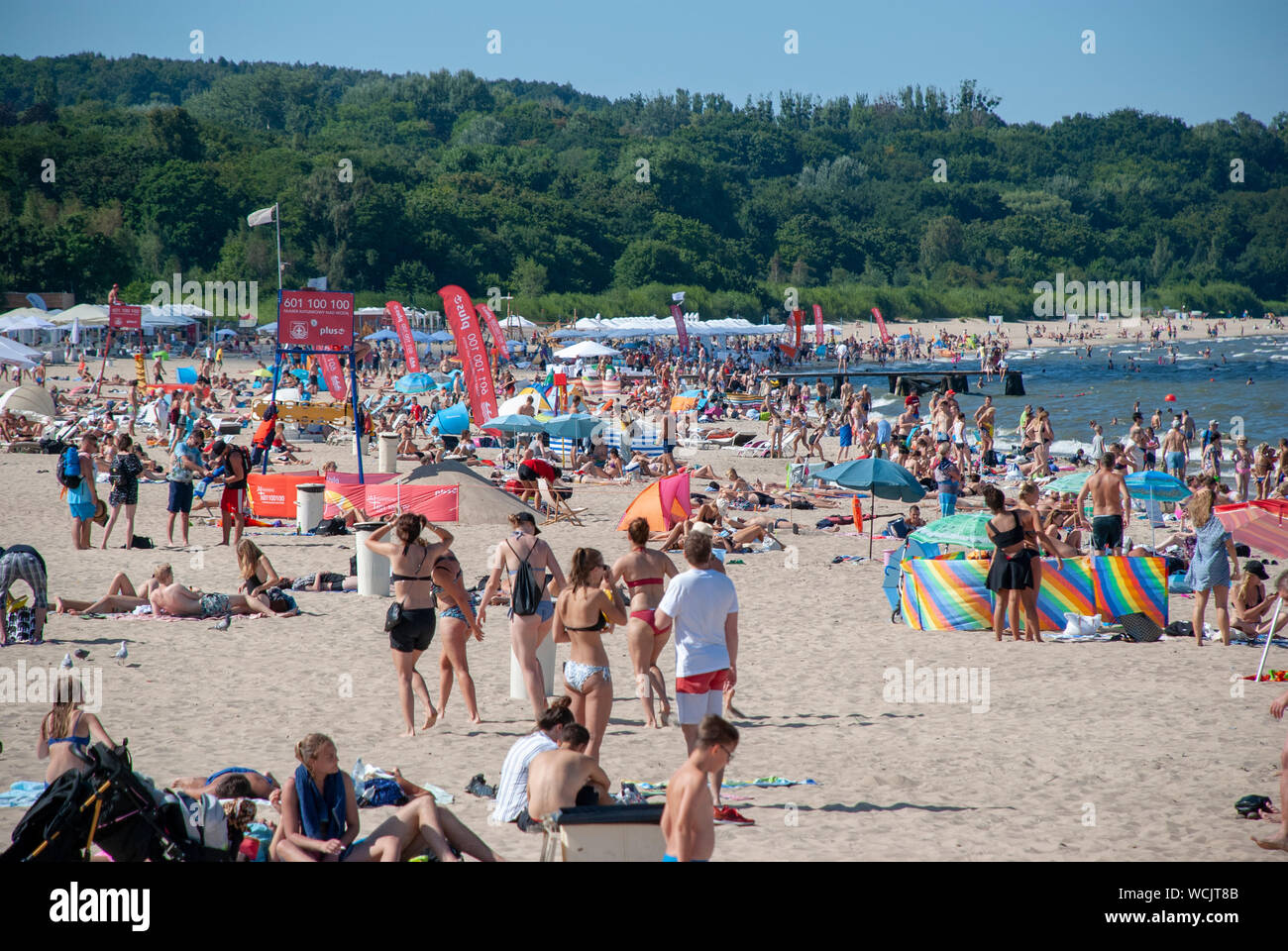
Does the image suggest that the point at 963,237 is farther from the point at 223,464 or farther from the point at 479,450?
the point at 223,464

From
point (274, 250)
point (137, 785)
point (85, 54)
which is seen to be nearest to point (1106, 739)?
point (137, 785)

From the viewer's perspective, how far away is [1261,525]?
371 inches

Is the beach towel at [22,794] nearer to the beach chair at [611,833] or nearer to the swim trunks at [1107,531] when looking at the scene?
the beach chair at [611,833]

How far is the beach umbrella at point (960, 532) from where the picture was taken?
9.91 metres

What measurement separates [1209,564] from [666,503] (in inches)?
233

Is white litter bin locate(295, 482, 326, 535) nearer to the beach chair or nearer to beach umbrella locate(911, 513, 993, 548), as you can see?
beach umbrella locate(911, 513, 993, 548)

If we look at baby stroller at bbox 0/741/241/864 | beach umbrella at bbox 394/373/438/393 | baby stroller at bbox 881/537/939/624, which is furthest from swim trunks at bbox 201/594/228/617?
beach umbrella at bbox 394/373/438/393

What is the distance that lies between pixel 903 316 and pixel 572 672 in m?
90.6

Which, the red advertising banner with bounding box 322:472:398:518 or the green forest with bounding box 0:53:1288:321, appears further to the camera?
the green forest with bounding box 0:53:1288:321

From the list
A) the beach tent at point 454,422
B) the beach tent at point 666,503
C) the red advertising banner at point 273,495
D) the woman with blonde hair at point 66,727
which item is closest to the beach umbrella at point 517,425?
the beach tent at point 454,422

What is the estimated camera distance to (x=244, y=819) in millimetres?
4977

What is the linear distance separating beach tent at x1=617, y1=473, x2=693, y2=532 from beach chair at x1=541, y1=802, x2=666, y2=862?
9105 mm

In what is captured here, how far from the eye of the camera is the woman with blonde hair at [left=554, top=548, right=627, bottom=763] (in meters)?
5.95

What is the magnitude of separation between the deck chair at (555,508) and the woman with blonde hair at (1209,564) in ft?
25.8
